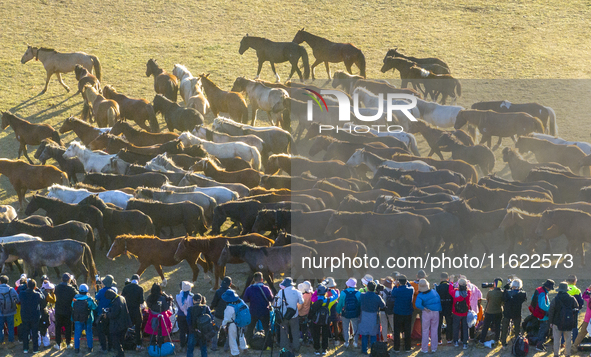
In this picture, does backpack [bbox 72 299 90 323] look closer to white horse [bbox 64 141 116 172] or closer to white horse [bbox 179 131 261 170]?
white horse [bbox 64 141 116 172]

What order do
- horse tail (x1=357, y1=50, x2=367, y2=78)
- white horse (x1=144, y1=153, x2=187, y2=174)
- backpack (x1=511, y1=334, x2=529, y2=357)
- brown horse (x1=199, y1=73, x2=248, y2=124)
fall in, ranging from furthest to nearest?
horse tail (x1=357, y1=50, x2=367, y2=78) → brown horse (x1=199, y1=73, x2=248, y2=124) → white horse (x1=144, y1=153, x2=187, y2=174) → backpack (x1=511, y1=334, x2=529, y2=357)

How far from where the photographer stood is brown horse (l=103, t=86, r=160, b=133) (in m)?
22.7

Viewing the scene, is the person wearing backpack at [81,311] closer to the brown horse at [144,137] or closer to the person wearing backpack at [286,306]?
the person wearing backpack at [286,306]

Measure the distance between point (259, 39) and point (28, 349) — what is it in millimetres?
19581

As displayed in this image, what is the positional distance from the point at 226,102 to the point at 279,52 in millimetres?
5097

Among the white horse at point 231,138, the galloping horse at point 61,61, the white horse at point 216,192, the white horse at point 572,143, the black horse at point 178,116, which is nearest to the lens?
the white horse at point 216,192

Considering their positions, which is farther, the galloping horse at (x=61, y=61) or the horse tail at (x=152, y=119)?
the galloping horse at (x=61, y=61)

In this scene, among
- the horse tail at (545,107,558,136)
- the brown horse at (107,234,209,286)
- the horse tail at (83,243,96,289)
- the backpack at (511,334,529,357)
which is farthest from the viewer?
the horse tail at (545,107,558,136)

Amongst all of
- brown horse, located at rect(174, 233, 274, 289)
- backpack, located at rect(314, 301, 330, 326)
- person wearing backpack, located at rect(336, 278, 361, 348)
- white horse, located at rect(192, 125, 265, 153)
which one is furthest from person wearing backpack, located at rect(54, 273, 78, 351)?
white horse, located at rect(192, 125, 265, 153)

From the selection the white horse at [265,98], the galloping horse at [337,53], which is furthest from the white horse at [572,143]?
the galloping horse at [337,53]

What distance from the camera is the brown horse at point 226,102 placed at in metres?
23.5

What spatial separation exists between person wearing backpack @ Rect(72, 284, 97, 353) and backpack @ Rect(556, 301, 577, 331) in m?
7.53

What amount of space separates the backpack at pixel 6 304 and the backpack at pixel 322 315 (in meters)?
5.06

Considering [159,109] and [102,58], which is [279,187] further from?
[102,58]
